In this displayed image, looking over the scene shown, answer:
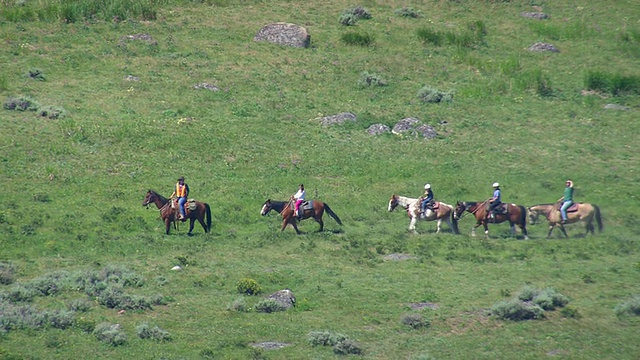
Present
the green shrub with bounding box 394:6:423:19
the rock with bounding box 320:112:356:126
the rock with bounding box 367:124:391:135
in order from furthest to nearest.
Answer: the green shrub with bounding box 394:6:423:19 < the rock with bounding box 320:112:356:126 < the rock with bounding box 367:124:391:135

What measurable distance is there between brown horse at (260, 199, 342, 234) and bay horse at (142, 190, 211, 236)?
2.65 meters

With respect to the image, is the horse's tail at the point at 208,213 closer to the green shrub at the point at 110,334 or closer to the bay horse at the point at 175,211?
the bay horse at the point at 175,211

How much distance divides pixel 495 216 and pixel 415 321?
13294 millimetres

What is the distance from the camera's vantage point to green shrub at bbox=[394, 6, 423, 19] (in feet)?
237

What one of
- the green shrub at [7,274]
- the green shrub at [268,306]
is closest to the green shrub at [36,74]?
the green shrub at [7,274]

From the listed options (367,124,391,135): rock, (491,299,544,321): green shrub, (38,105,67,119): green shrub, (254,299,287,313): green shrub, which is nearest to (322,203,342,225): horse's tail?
(254,299,287,313): green shrub

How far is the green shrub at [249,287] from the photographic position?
1312 inches

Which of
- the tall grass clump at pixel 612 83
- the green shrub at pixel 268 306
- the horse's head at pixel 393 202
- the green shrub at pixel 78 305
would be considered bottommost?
the green shrub at pixel 268 306

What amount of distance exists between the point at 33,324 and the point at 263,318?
282 inches

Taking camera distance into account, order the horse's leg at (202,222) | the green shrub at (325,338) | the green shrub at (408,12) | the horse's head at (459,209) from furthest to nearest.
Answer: the green shrub at (408,12) → the horse's head at (459,209) → the horse's leg at (202,222) → the green shrub at (325,338)

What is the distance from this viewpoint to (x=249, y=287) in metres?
33.3

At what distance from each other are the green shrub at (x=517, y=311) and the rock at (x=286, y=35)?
3651 centimetres

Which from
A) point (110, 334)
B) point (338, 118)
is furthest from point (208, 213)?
point (338, 118)

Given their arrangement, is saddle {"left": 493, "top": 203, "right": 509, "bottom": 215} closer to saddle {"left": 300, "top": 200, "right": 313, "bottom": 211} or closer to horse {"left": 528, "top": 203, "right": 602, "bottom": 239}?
horse {"left": 528, "top": 203, "right": 602, "bottom": 239}
